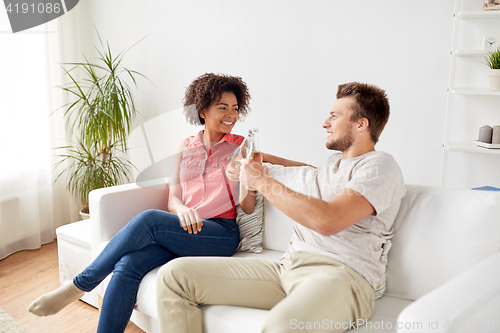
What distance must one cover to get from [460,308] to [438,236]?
0.52 m

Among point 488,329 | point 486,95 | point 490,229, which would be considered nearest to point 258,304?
point 488,329

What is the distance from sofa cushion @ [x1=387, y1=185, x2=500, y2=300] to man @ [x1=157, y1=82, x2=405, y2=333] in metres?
0.08

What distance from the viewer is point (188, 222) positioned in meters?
1.61

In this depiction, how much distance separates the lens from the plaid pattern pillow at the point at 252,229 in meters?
1.76

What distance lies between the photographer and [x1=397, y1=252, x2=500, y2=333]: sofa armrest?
0.81 metres

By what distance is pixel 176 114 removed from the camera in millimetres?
3096

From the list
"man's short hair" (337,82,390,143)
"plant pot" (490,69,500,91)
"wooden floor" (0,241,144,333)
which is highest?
"plant pot" (490,69,500,91)

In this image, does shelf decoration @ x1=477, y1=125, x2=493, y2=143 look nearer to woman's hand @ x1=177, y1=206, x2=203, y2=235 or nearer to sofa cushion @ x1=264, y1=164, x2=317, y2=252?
sofa cushion @ x1=264, y1=164, x2=317, y2=252

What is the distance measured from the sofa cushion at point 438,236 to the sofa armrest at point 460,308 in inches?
10.2

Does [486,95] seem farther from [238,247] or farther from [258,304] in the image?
[258,304]

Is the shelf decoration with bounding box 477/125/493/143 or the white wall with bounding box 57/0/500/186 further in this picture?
the white wall with bounding box 57/0/500/186

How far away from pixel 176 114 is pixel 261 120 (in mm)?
742

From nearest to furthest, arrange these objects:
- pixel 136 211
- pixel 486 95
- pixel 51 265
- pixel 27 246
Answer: pixel 136 211 < pixel 486 95 < pixel 51 265 < pixel 27 246

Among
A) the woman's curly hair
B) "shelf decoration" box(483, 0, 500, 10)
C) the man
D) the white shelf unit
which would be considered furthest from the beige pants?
"shelf decoration" box(483, 0, 500, 10)
